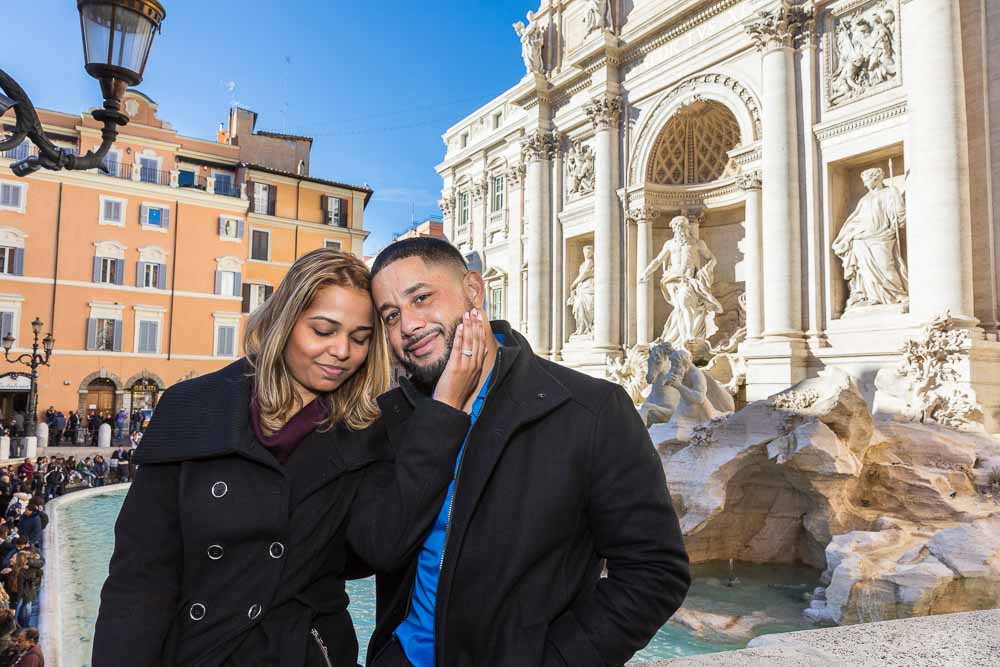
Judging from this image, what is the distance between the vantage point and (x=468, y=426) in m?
1.50

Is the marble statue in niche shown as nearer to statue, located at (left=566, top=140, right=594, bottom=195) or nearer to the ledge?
statue, located at (left=566, top=140, right=594, bottom=195)

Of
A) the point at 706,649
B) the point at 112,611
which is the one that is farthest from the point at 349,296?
the point at 706,649

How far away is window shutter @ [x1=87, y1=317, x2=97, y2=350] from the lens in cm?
2233

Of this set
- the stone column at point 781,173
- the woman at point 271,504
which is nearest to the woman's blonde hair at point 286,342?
the woman at point 271,504

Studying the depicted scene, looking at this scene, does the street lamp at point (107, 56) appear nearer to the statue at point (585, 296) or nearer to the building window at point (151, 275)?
the statue at point (585, 296)

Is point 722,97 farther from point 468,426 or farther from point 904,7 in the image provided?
point 468,426

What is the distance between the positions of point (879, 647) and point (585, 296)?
1467 cm

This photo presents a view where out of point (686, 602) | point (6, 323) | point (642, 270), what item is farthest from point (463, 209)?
point (686, 602)

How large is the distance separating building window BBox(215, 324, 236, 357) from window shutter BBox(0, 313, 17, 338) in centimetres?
613

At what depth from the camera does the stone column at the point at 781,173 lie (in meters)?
11.2

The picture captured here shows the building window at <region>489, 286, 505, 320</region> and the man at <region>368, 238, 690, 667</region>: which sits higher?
the building window at <region>489, 286, 505, 320</region>

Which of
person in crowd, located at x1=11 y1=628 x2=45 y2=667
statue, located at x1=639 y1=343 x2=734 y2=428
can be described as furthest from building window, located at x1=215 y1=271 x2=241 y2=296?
person in crowd, located at x1=11 y1=628 x2=45 y2=667

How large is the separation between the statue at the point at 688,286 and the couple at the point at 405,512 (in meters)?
12.2

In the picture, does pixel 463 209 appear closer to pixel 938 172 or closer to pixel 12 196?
pixel 12 196
